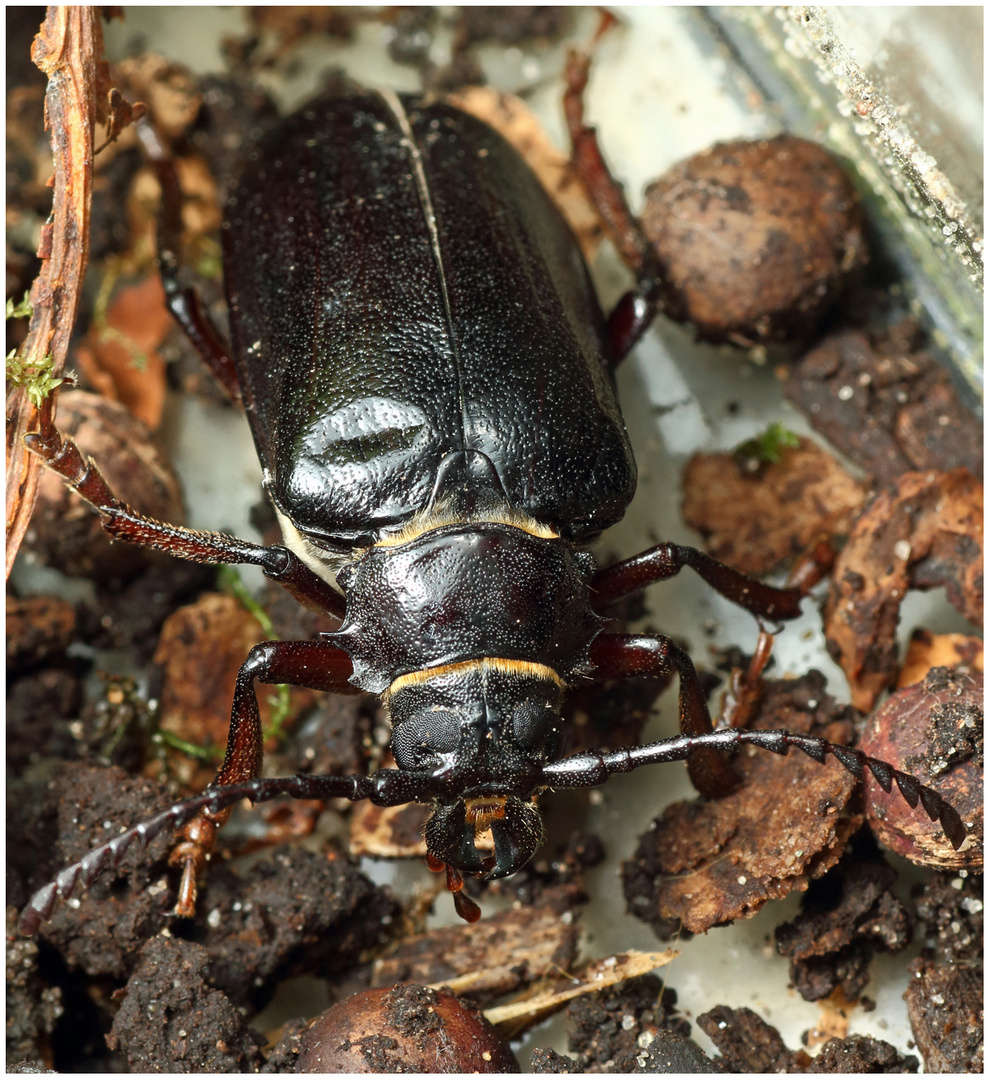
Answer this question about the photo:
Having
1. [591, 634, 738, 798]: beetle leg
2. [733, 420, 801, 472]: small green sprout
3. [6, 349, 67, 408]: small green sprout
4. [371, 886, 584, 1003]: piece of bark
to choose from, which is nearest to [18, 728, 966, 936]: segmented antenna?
[591, 634, 738, 798]: beetle leg

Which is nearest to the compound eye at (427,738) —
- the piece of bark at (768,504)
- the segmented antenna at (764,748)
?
the segmented antenna at (764,748)

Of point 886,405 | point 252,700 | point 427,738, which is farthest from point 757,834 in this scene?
point 886,405

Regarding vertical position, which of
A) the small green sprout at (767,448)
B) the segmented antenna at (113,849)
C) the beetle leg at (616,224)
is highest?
the beetle leg at (616,224)

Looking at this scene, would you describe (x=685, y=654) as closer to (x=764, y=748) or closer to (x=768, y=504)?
(x=764, y=748)

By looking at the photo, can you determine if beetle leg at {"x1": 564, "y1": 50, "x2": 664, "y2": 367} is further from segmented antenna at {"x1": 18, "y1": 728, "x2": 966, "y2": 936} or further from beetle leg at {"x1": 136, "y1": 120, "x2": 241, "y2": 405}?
segmented antenna at {"x1": 18, "y1": 728, "x2": 966, "y2": 936}

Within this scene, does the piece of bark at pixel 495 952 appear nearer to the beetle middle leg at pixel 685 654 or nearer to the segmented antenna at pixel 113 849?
the beetle middle leg at pixel 685 654

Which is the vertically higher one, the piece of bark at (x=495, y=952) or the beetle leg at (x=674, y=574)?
the beetle leg at (x=674, y=574)

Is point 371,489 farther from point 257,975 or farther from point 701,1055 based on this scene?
point 701,1055
